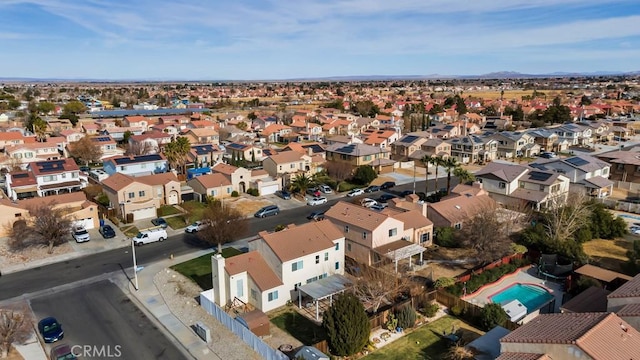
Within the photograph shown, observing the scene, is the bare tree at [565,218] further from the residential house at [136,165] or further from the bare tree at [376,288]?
the residential house at [136,165]

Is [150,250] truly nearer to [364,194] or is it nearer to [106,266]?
[106,266]

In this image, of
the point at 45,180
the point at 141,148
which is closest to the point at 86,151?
the point at 141,148

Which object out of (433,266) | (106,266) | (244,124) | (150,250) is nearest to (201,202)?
(150,250)

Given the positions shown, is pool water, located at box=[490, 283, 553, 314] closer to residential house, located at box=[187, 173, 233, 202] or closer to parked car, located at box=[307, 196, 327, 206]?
parked car, located at box=[307, 196, 327, 206]

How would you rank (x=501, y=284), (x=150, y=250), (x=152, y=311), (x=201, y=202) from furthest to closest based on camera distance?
(x=201, y=202) → (x=150, y=250) → (x=501, y=284) → (x=152, y=311)

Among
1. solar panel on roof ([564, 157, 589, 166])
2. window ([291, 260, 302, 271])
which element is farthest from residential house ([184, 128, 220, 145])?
window ([291, 260, 302, 271])

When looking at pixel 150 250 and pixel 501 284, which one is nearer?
pixel 501 284
